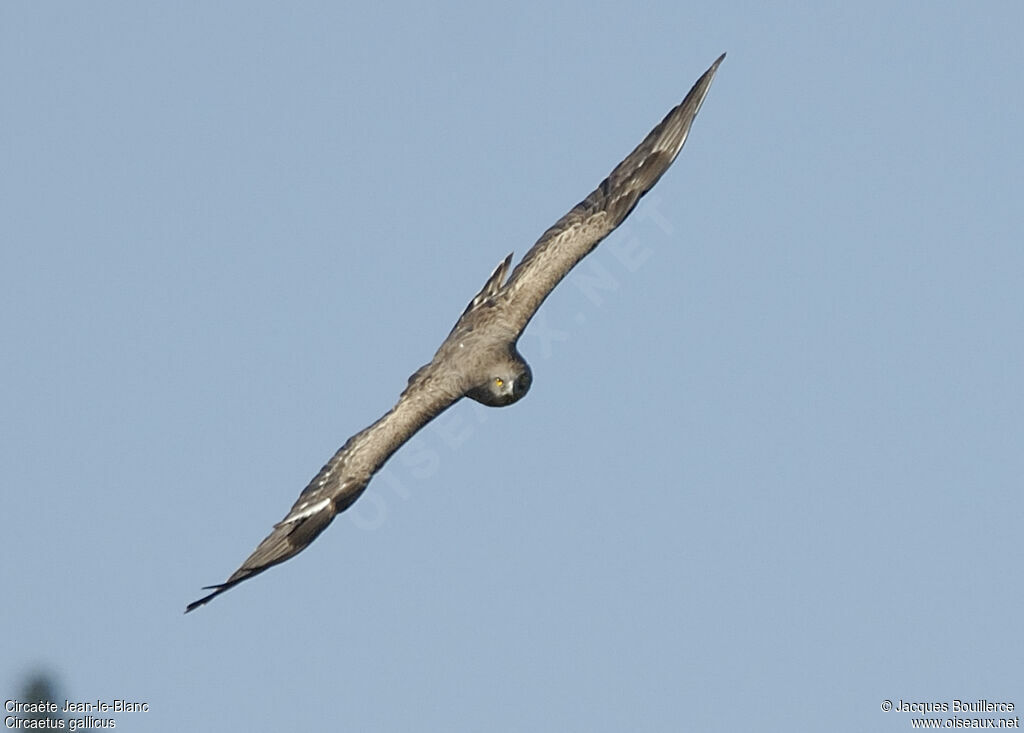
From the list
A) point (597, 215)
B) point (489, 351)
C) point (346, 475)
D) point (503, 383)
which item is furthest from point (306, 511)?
point (597, 215)

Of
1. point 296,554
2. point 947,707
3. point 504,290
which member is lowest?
point 947,707

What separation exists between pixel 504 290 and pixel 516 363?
2.06 m

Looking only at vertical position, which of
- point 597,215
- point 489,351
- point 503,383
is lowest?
point 503,383

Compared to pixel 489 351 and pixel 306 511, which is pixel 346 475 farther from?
pixel 489 351

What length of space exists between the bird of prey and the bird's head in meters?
0.01

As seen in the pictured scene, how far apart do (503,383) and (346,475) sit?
2627 mm

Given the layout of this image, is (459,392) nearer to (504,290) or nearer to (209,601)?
(504,290)

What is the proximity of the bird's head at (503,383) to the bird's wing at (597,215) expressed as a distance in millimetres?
1163

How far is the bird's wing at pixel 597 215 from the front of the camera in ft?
94.5

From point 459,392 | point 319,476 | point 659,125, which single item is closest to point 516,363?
point 459,392

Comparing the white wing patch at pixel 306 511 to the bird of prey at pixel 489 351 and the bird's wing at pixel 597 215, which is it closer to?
the bird of prey at pixel 489 351

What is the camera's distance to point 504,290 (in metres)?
29.0

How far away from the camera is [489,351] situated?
2753cm

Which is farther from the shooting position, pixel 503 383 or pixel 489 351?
pixel 489 351
